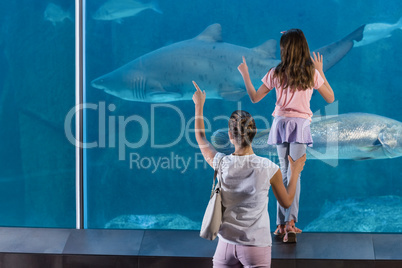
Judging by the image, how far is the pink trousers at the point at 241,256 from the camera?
236 centimetres

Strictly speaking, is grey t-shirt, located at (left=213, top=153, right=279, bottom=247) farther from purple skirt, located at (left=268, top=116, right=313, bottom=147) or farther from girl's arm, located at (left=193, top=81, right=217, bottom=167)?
purple skirt, located at (left=268, top=116, right=313, bottom=147)

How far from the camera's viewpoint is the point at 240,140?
2.46 m

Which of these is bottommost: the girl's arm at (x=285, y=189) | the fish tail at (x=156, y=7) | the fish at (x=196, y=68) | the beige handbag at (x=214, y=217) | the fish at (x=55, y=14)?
the beige handbag at (x=214, y=217)

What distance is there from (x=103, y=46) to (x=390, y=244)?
3232 mm

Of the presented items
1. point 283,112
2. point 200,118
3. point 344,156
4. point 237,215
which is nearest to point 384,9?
point 344,156

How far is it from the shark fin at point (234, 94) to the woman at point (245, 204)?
2681 millimetres

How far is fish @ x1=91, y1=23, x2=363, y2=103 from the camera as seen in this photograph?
4.97 meters

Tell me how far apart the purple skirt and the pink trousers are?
109 centimetres

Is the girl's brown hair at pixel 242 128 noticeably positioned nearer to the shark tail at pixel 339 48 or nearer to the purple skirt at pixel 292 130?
the purple skirt at pixel 292 130

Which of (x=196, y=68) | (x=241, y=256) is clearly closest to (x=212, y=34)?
(x=196, y=68)

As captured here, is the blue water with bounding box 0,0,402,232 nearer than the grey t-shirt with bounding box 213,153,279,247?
No

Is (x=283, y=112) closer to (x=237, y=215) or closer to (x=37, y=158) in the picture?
(x=237, y=215)

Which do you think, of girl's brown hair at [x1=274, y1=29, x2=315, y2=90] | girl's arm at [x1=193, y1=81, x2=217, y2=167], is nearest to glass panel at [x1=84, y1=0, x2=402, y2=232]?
girl's brown hair at [x1=274, y1=29, x2=315, y2=90]

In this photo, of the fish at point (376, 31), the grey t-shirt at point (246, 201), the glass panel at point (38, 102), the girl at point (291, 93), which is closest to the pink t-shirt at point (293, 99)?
the girl at point (291, 93)
